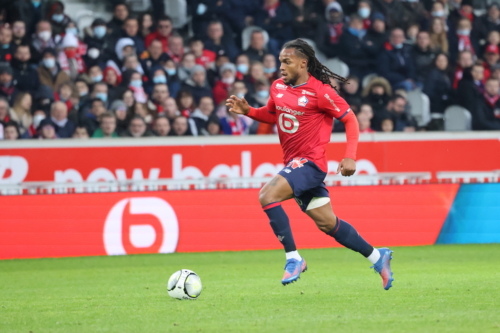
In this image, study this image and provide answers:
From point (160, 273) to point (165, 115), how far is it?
5.01 m

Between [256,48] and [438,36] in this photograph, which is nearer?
[256,48]

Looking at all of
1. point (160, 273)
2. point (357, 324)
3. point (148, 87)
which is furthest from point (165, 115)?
point (357, 324)

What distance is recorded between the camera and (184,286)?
6.47 meters

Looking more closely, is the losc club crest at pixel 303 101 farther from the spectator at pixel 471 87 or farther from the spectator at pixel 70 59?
the spectator at pixel 471 87

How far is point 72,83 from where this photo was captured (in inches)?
537

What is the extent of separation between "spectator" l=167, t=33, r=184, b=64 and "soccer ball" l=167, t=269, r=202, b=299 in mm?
8682

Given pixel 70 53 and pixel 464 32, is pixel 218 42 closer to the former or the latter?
pixel 70 53

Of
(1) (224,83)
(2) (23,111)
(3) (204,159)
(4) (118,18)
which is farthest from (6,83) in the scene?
(1) (224,83)

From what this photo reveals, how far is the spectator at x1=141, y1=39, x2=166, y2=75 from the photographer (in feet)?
47.3

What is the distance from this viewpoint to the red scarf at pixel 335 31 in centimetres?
1577

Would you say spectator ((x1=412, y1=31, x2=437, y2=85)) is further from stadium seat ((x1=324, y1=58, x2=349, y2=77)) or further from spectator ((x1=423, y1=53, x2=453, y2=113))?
stadium seat ((x1=324, y1=58, x2=349, y2=77))

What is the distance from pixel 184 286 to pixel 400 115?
8.91 metres

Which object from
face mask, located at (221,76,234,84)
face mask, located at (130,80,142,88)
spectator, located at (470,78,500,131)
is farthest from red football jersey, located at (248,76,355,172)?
spectator, located at (470,78,500,131)

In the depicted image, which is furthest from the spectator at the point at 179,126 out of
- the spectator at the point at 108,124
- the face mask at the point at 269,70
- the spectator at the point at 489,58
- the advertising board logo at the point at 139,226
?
the spectator at the point at 489,58
